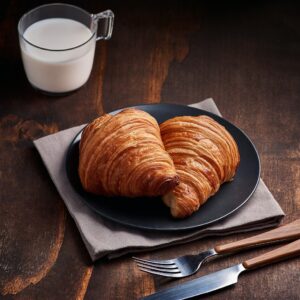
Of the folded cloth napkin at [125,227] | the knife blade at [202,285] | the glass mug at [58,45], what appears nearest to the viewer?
the knife blade at [202,285]

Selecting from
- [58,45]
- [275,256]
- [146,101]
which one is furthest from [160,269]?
[58,45]

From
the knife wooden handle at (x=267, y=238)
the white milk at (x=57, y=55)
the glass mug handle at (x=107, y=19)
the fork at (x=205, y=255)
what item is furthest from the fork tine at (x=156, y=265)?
the glass mug handle at (x=107, y=19)

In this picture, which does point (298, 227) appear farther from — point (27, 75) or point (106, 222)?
point (27, 75)

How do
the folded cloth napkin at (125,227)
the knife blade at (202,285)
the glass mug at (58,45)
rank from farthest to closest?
the glass mug at (58,45) → the folded cloth napkin at (125,227) → the knife blade at (202,285)

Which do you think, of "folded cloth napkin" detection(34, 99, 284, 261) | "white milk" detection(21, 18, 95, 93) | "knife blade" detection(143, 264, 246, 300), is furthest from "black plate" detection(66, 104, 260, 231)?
"white milk" detection(21, 18, 95, 93)

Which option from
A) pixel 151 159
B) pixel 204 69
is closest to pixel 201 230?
pixel 151 159

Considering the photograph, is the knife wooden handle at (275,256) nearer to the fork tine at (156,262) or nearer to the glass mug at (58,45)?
the fork tine at (156,262)

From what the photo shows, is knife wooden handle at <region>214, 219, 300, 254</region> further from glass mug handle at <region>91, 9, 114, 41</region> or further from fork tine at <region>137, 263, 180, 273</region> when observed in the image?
glass mug handle at <region>91, 9, 114, 41</region>
